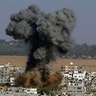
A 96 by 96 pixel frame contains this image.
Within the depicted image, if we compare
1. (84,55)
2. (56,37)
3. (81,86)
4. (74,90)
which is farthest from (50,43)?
(84,55)

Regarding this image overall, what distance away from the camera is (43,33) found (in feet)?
136

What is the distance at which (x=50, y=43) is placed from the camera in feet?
137

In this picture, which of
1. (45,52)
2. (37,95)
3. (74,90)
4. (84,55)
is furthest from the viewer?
(84,55)

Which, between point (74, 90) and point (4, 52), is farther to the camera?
point (4, 52)

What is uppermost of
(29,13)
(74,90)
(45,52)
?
(29,13)

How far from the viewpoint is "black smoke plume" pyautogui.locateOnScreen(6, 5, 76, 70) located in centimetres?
4147

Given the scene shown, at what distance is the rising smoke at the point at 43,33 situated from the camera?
41469 mm

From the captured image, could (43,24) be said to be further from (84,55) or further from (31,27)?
(84,55)

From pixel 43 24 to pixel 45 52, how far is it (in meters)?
1.99

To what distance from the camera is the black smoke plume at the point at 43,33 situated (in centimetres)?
4147

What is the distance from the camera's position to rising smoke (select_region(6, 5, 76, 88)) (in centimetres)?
4147

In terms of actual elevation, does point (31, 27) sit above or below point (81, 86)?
above

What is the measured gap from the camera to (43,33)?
41500 millimetres

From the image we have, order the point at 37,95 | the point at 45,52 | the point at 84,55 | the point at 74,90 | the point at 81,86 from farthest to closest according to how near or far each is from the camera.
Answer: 1. the point at 84,55
2. the point at 81,86
3. the point at 74,90
4. the point at 45,52
5. the point at 37,95
